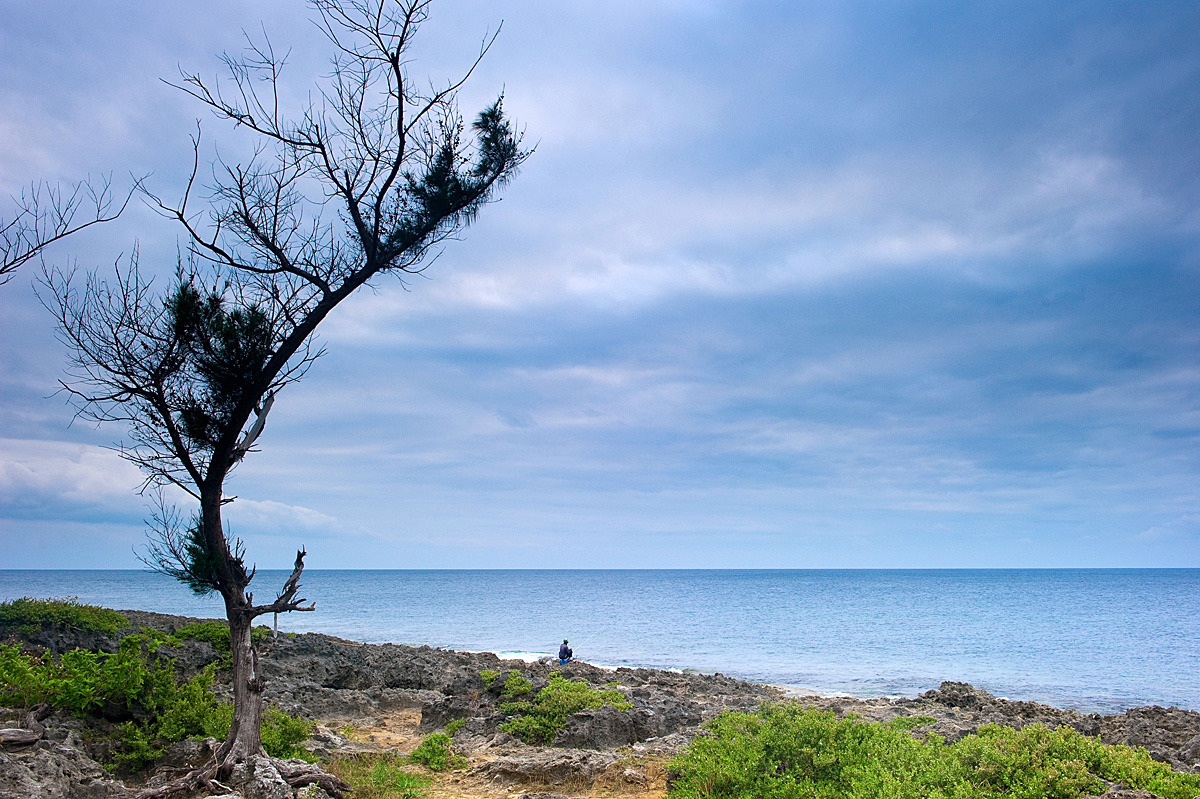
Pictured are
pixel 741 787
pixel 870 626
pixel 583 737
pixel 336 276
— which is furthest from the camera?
pixel 870 626

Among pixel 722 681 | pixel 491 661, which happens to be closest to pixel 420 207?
pixel 491 661

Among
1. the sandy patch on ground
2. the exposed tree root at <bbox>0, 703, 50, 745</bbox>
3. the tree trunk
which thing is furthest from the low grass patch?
the exposed tree root at <bbox>0, 703, 50, 745</bbox>

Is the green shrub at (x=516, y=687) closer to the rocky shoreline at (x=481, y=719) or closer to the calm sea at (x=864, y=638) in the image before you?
the rocky shoreline at (x=481, y=719)

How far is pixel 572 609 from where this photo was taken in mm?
73312

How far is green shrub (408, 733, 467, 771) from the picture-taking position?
9586 millimetres

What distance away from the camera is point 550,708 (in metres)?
10.9

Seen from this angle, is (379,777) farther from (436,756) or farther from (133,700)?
(133,700)

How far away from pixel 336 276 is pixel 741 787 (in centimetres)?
677

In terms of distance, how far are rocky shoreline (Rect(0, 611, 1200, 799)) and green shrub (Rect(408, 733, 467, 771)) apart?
252mm

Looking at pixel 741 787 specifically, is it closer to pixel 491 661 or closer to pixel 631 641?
pixel 491 661

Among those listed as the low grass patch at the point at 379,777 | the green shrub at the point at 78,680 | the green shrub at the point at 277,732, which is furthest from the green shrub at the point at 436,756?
the green shrub at the point at 78,680

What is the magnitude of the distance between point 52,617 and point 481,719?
24.9 feet

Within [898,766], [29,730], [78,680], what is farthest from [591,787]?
[78,680]

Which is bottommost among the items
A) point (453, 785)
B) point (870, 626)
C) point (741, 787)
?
point (870, 626)
